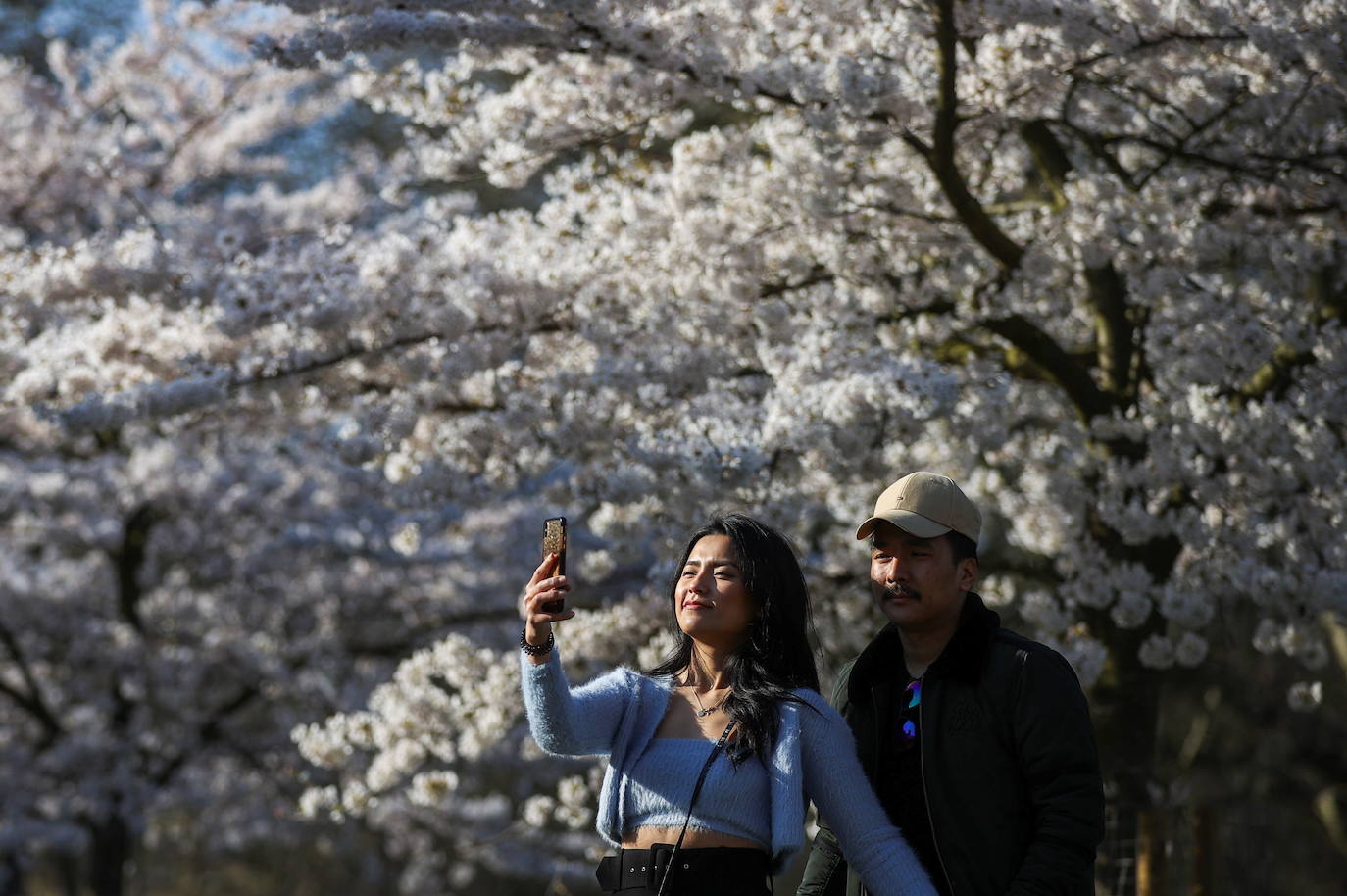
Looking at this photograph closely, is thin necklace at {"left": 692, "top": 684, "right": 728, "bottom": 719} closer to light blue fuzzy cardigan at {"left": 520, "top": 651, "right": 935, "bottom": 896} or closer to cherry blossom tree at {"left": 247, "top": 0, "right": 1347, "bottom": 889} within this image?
light blue fuzzy cardigan at {"left": 520, "top": 651, "right": 935, "bottom": 896}

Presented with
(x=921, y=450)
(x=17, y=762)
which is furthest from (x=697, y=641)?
(x=17, y=762)

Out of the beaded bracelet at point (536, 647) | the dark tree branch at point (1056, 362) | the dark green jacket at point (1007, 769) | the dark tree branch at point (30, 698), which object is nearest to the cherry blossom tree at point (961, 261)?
the dark tree branch at point (1056, 362)

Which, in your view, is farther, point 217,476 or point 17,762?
point 17,762

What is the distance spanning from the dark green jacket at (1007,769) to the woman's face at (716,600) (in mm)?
393

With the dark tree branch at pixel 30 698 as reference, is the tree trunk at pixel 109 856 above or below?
below

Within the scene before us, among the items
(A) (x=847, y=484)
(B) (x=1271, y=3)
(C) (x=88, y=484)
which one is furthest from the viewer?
(C) (x=88, y=484)

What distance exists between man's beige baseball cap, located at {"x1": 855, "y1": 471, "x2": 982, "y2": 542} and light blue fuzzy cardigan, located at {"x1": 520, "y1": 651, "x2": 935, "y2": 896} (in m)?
0.38

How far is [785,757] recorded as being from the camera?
278 cm

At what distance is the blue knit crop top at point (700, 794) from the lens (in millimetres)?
2773

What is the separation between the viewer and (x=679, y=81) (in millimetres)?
6211

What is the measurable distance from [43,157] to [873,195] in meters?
7.80

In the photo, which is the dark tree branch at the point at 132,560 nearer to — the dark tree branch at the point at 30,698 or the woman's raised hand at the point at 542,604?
the dark tree branch at the point at 30,698

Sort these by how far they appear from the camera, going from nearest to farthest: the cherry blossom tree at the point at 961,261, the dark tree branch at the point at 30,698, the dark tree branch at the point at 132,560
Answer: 1. the cherry blossom tree at the point at 961,261
2. the dark tree branch at the point at 30,698
3. the dark tree branch at the point at 132,560

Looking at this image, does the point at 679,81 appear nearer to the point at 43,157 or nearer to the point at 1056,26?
the point at 1056,26
